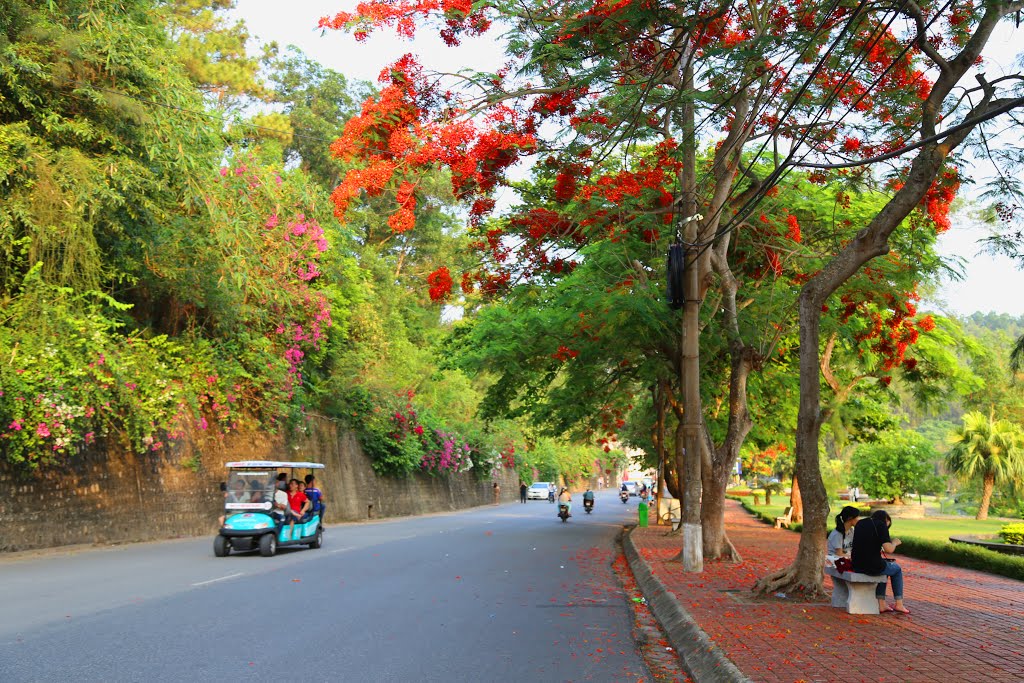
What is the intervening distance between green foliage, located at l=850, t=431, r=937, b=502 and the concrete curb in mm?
33658

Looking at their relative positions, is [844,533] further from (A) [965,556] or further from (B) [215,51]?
(B) [215,51]

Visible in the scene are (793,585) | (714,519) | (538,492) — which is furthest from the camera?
(538,492)

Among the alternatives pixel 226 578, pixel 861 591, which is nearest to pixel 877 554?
pixel 861 591

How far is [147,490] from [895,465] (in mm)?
34893

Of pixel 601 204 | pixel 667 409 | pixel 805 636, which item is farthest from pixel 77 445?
pixel 667 409

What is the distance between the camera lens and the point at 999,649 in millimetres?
8086

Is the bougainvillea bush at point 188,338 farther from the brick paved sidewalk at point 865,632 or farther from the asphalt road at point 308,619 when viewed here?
the brick paved sidewalk at point 865,632

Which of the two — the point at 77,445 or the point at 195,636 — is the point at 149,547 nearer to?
the point at 77,445

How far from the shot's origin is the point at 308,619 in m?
9.74

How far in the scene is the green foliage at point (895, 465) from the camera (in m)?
43.0

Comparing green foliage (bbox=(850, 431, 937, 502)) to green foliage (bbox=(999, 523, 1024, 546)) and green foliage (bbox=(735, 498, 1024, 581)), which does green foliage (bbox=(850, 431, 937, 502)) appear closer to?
green foliage (bbox=(999, 523, 1024, 546))

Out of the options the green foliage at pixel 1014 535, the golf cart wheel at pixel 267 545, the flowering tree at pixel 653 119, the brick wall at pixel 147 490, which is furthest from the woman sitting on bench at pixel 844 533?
the brick wall at pixel 147 490

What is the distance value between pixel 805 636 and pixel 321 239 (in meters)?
22.5

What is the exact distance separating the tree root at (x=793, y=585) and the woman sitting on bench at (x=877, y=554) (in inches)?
32.5
